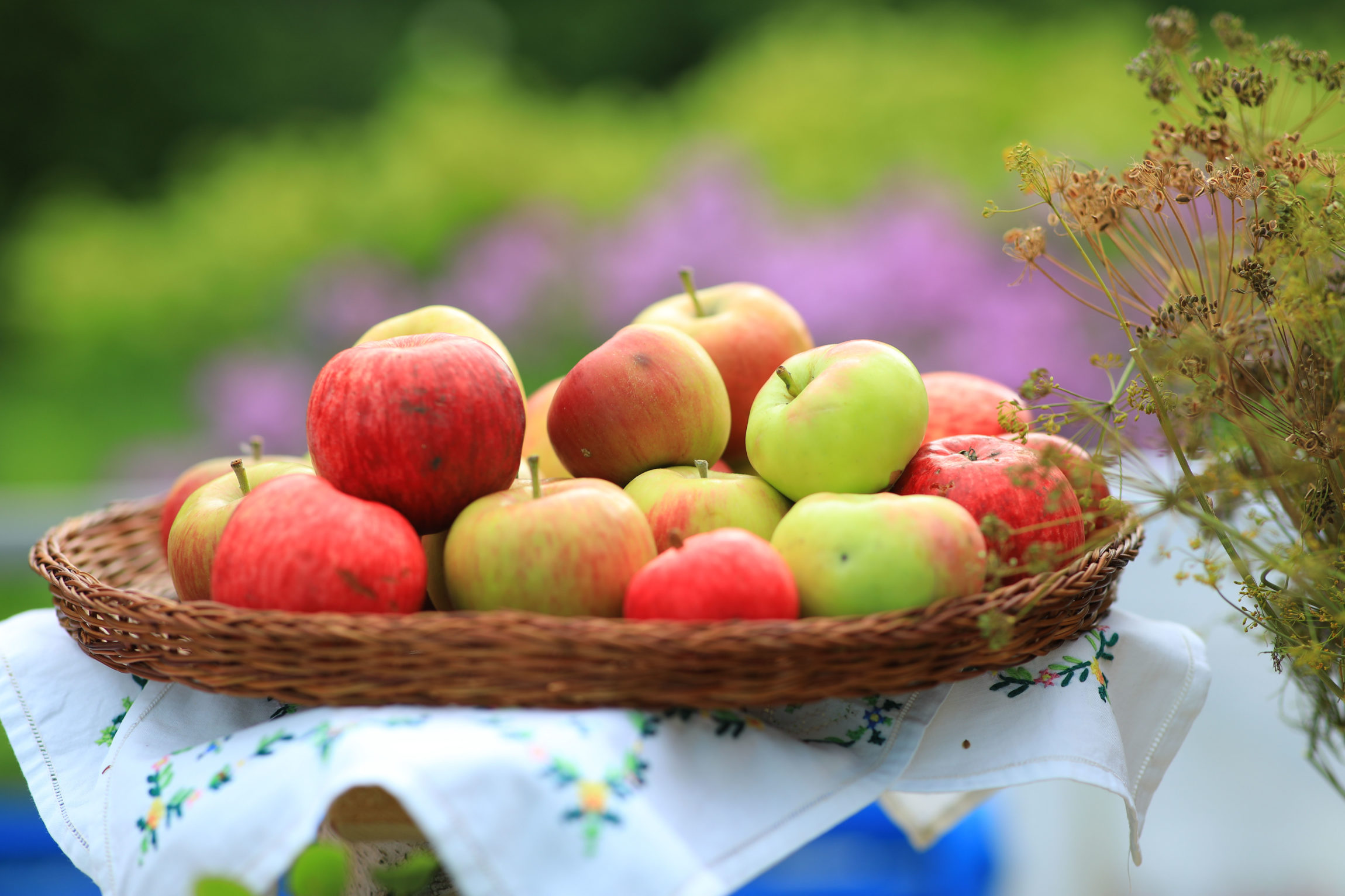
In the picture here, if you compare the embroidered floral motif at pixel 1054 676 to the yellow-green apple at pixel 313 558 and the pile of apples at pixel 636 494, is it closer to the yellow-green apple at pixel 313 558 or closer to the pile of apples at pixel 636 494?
the pile of apples at pixel 636 494

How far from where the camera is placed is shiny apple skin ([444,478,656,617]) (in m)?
0.64

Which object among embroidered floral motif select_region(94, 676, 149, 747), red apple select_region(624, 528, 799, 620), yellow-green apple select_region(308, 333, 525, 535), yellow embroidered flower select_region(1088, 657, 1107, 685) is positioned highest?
yellow-green apple select_region(308, 333, 525, 535)

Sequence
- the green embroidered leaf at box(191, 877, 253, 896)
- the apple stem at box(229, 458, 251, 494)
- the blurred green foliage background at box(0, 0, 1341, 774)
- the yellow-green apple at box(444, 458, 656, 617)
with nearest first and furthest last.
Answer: the green embroidered leaf at box(191, 877, 253, 896)
the yellow-green apple at box(444, 458, 656, 617)
the apple stem at box(229, 458, 251, 494)
the blurred green foliage background at box(0, 0, 1341, 774)

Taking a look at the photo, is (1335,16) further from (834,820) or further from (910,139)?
(834,820)

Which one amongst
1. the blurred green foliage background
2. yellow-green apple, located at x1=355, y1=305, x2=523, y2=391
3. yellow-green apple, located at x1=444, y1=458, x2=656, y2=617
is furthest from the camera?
the blurred green foliage background

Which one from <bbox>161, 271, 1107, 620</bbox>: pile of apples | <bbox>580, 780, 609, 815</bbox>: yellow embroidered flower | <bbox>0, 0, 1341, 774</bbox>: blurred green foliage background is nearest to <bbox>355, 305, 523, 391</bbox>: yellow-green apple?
<bbox>161, 271, 1107, 620</bbox>: pile of apples

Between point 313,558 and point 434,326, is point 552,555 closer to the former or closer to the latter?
point 313,558

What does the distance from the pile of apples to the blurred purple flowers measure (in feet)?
4.22

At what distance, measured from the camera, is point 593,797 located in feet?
1.76

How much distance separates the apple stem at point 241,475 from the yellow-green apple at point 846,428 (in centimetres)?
40

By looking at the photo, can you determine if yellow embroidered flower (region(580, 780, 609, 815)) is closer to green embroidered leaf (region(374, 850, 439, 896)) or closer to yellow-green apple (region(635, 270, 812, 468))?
green embroidered leaf (region(374, 850, 439, 896))

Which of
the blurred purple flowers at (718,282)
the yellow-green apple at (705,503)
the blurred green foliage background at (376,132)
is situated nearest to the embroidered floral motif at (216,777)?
the yellow-green apple at (705,503)

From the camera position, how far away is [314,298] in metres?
2.79

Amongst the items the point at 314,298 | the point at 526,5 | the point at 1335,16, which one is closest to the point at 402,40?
the point at 526,5
